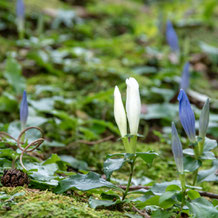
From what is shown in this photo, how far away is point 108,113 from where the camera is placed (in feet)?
9.03

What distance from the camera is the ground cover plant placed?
1.17 meters

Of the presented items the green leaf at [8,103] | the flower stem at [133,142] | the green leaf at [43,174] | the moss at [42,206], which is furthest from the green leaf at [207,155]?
the green leaf at [8,103]

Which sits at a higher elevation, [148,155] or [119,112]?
[119,112]

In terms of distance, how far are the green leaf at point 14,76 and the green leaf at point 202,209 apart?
1.85m

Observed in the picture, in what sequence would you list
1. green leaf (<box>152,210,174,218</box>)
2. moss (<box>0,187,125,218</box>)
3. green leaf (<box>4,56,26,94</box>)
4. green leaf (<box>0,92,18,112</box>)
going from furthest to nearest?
1. green leaf (<box>4,56,26,94</box>)
2. green leaf (<box>0,92,18,112</box>)
3. green leaf (<box>152,210,174,218</box>)
4. moss (<box>0,187,125,218</box>)

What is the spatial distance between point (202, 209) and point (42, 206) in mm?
514

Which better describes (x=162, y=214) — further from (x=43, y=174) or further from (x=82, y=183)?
(x=43, y=174)

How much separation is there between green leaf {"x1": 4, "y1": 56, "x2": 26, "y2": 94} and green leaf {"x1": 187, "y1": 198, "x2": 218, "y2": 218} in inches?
72.8

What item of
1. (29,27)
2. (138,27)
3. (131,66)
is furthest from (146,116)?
(138,27)

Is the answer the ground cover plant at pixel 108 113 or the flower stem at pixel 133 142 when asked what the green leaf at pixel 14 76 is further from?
the flower stem at pixel 133 142

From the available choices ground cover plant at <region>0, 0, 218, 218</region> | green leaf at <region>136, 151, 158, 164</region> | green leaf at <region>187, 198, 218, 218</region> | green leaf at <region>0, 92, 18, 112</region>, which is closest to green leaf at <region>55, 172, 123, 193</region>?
ground cover plant at <region>0, 0, 218, 218</region>

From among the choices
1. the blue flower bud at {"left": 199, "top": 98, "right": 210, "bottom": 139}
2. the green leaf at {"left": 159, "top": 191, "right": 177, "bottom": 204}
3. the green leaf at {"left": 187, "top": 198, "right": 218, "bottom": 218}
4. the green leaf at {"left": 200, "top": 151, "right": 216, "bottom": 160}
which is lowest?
the green leaf at {"left": 187, "top": 198, "right": 218, "bottom": 218}

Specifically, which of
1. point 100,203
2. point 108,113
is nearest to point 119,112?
point 100,203

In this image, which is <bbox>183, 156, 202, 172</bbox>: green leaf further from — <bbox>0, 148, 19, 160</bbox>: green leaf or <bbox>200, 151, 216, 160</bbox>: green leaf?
<bbox>0, 148, 19, 160</bbox>: green leaf
